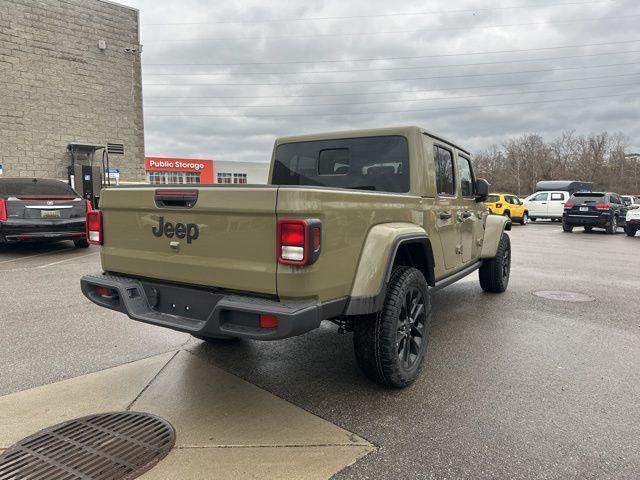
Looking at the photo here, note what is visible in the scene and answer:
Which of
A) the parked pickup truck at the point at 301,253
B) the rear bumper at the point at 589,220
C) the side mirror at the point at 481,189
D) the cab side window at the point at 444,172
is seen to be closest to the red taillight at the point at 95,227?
the parked pickup truck at the point at 301,253

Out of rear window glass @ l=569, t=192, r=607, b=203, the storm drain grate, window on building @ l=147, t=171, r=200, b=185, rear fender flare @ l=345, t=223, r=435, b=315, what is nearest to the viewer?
the storm drain grate

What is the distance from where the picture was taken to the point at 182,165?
51.9 meters

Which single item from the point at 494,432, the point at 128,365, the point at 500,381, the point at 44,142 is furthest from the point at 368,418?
the point at 44,142

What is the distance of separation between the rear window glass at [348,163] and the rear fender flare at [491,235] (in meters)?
2.31

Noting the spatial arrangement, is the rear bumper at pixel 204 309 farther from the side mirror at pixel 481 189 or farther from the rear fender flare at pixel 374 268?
the side mirror at pixel 481 189

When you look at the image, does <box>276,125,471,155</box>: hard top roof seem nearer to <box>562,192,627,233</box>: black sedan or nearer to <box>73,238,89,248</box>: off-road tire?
<box>73,238,89,248</box>: off-road tire

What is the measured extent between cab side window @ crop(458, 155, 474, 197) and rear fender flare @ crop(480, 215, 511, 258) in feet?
2.39

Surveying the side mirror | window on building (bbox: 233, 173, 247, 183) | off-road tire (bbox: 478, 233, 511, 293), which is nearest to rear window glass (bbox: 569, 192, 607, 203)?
off-road tire (bbox: 478, 233, 511, 293)

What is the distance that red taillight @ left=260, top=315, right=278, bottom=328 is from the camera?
2.51 metres

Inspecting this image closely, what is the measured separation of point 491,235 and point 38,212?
28.9ft

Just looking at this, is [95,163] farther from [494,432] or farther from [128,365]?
[494,432]

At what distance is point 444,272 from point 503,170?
7973cm

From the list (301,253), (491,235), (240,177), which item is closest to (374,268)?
(301,253)

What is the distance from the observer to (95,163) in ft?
74.5
